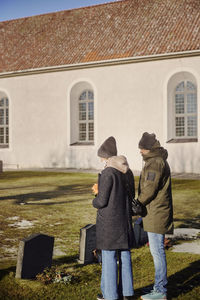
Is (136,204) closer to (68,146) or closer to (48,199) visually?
(48,199)

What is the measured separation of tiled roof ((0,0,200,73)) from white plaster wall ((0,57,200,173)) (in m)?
0.72

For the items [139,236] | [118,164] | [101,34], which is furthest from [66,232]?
[101,34]

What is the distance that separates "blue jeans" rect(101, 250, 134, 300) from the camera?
14.4ft

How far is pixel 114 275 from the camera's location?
173 inches

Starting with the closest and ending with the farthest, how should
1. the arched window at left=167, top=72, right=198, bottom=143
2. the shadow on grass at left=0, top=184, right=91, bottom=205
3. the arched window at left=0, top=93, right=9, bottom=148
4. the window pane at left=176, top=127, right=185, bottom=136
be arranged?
the shadow on grass at left=0, top=184, right=91, bottom=205, the arched window at left=167, top=72, right=198, bottom=143, the window pane at left=176, top=127, right=185, bottom=136, the arched window at left=0, top=93, right=9, bottom=148

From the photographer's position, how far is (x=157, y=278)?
455cm

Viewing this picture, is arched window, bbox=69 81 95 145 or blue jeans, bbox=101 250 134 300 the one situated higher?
arched window, bbox=69 81 95 145

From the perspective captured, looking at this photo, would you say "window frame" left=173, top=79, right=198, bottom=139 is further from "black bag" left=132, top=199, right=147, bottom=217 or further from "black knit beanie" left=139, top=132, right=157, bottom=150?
"black bag" left=132, top=199, right=147, bottom=217

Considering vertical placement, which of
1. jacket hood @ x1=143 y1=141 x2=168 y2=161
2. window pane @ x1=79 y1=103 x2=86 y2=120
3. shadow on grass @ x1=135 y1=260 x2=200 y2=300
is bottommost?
shadow on grass @ x1=135 y1=260 x2=200 y2=300

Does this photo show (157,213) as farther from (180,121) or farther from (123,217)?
(180,121)

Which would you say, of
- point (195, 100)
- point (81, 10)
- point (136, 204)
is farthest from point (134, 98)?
point (136, 204)

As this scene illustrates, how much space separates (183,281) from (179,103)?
15.1m

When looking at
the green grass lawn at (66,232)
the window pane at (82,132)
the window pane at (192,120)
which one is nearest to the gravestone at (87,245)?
the green grass lawn at (66,232)

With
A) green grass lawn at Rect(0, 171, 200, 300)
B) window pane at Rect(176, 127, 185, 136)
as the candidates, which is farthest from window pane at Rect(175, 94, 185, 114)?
green grass lawn at Rect(0, 171, 200, 300)
